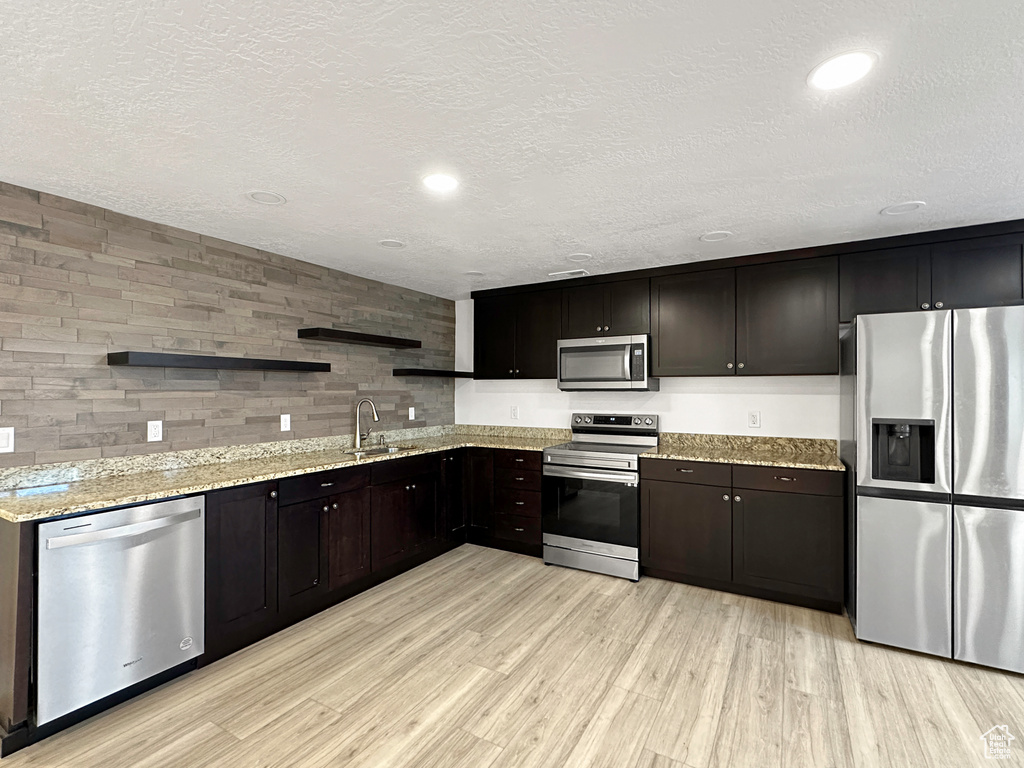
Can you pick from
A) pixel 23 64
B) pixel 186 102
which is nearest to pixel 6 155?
pixel 23 64

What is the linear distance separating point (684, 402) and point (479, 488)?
6.18 ft

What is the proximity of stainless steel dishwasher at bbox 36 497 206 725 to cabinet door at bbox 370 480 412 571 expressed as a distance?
1.16 m

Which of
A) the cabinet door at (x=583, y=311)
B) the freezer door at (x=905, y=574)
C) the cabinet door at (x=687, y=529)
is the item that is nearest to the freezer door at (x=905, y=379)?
the freezer door at (x=905, y=574)

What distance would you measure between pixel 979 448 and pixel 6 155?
4.55 meters

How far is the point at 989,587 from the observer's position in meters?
2.47

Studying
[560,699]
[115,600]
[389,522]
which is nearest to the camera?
[115,600]

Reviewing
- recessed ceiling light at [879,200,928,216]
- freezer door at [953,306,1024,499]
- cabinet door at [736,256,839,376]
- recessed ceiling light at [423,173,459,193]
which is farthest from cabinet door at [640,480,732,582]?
recessed ceiling light at [423,173,459,193]

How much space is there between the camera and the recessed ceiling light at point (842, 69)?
142cm

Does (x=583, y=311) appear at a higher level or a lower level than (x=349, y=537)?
higher

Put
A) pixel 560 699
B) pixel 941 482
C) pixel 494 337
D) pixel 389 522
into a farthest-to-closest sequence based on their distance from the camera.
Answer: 1. pixel 494 337
2. pixel 389 522
3. pixel 941 482
4. pixel 560 699

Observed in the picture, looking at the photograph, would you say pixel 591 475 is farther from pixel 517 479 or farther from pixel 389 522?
pixel 389 522

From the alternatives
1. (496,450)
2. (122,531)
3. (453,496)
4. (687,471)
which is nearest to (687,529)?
(687,471)

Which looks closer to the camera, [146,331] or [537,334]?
[146,331]

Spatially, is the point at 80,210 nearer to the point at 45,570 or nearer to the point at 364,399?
the point at 45,570
